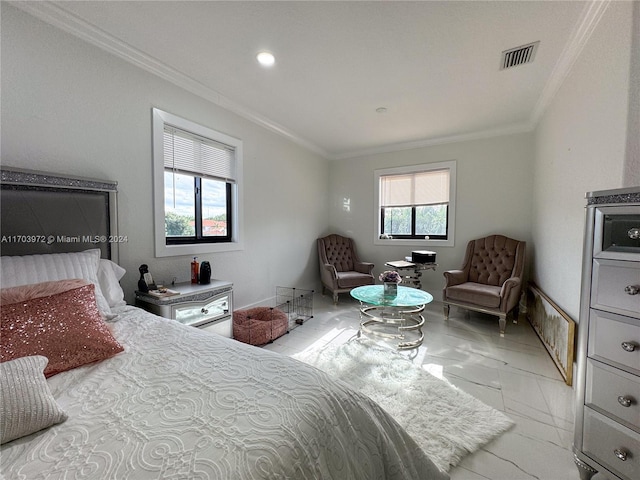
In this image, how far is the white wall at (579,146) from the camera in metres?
1.59

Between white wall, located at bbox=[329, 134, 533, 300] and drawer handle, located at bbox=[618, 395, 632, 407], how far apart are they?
330cm

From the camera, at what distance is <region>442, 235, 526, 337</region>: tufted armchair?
10.2ft

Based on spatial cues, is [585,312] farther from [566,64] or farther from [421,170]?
[421,170]

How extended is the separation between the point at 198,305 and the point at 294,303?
2018mm

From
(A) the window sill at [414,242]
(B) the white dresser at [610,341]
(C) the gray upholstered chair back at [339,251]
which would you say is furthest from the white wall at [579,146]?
(C) the gray upholstered chair back at [339,251]

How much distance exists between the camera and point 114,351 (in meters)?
1.19

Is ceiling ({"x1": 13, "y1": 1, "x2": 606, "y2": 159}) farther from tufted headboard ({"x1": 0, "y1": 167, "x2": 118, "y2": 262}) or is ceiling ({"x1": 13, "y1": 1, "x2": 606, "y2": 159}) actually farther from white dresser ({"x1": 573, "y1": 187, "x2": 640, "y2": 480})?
white dresser ({"x1": 573, "y1": 187, "x2": 640, "y2": 480})

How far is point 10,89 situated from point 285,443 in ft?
8.54

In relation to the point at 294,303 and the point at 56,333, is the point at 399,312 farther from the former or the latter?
the point at 56,333

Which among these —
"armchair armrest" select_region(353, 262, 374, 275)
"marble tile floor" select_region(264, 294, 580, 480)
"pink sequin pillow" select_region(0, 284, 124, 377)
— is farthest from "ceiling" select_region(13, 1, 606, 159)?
"marble tile floor" select_region(264, 294, 580, 480)

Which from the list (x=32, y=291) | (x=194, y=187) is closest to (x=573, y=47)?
(x=194, y=187)

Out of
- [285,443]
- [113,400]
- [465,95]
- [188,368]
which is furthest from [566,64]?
[113,400]

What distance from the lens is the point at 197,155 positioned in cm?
288

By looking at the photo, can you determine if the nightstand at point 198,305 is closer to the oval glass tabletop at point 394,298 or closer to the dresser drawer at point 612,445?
the oval glass tabletop at point 394,298
